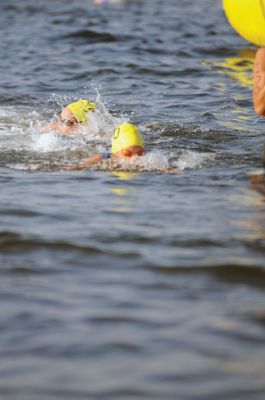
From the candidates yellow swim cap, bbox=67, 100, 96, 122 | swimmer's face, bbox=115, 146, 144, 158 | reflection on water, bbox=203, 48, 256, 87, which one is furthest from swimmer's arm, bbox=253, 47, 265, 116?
reflection on water, bbox=203, 48, 256, 87

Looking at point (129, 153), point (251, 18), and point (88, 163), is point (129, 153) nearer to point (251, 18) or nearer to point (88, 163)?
point (88, 163)

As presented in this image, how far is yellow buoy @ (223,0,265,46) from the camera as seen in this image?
10.5m

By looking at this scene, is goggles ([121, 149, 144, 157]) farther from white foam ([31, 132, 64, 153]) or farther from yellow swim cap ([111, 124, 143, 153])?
white foam ([31, 132, 64, 153])

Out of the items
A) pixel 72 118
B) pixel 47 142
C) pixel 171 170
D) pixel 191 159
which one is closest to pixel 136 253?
pixel 171 170

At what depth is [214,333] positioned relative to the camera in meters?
5.78

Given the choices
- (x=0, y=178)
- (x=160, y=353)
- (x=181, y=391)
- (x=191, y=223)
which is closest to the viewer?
(x=181, y=391)

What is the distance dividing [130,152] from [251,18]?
2.12 metres

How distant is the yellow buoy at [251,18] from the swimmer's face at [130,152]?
188 centimetres

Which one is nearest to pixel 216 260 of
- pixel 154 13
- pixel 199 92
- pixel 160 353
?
pixel 160 353

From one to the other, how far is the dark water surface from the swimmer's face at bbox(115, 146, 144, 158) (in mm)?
116

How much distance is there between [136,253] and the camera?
729cm

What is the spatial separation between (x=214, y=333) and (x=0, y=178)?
478 cm

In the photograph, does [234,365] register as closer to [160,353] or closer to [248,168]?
[160,353]

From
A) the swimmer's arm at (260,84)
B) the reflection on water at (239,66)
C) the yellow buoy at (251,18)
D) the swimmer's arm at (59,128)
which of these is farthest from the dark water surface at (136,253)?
the yellow buoy at (251,18)
